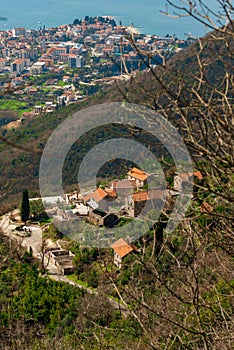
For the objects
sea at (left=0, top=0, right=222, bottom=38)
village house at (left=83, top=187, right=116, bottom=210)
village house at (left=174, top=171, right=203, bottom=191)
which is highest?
sea at (left=0, top=0, right=222, bottom=38)

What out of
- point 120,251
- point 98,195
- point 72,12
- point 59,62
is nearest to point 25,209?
point 98,195

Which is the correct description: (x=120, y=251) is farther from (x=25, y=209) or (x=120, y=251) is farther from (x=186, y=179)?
(x=186, y=179)

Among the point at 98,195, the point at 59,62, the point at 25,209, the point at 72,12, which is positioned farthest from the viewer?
the point at 72,12

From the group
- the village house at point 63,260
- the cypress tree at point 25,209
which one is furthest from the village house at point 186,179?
the cypress tree at point 25,209

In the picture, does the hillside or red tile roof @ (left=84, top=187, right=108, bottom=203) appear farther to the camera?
red tile roof @ (left=84, top=187, right=108, bottom=203)

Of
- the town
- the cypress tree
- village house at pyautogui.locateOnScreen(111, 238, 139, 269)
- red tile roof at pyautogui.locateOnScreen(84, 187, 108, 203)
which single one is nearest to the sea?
the town

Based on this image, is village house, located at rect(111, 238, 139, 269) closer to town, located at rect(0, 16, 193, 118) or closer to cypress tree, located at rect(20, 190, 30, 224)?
cypress tree, located at rect(20, 190, 30, 224)
